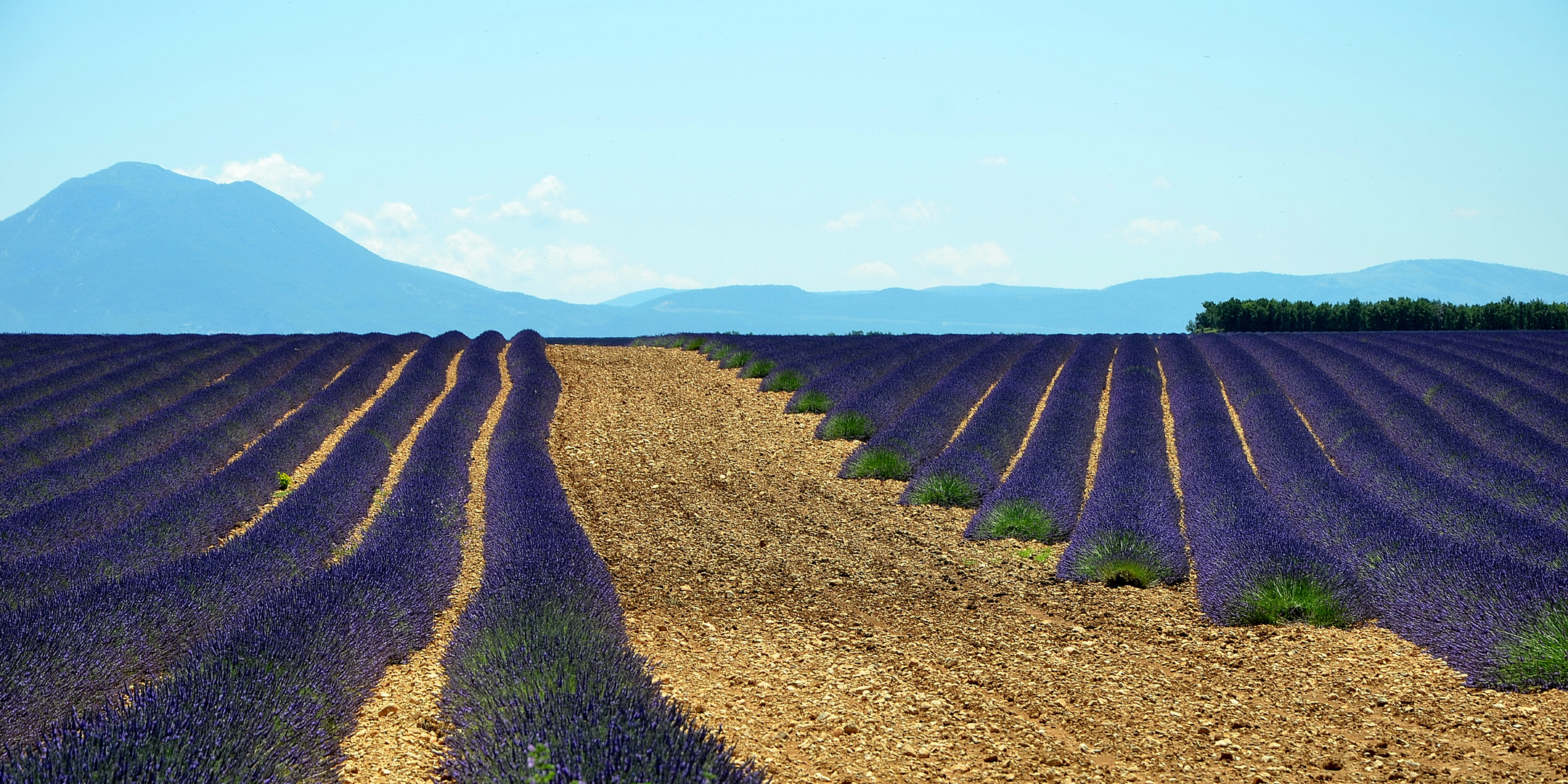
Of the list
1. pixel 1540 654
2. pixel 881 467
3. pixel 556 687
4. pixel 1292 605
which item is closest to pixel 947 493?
pixel 881 467

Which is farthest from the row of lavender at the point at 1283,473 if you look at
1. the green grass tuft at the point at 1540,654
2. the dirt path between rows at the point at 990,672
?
the dirt path between rows at the point at 990,672

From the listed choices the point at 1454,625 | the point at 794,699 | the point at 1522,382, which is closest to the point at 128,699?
the point at 794,699

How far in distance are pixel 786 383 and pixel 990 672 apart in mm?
9745

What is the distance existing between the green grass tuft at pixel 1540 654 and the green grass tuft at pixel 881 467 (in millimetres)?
5568

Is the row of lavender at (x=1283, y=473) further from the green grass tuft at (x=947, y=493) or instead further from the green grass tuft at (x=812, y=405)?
the green grass tuft at (x=812, y=405)

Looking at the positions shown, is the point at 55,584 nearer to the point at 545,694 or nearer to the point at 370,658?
the point at 370,658

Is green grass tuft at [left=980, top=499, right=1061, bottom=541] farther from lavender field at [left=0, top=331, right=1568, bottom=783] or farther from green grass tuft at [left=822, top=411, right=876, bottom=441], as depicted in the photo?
green grass tuft at [left=822, top=411, right=876, bottom=441]

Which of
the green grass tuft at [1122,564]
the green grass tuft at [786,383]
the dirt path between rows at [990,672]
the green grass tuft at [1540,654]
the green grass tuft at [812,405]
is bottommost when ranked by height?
the dirt path between rows at [990,672]

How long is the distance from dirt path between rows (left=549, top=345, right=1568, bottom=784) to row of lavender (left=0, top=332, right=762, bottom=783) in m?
0.54

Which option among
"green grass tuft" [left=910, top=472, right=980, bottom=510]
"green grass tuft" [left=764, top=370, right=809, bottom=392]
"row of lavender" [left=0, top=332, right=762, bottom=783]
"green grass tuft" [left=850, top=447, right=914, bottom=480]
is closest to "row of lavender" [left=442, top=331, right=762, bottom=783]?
"row of lavender" [left=0, top=332, right=762, bottom=783]

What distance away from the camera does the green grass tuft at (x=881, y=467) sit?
9266mm

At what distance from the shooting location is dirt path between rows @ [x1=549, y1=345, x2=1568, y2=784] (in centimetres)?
358

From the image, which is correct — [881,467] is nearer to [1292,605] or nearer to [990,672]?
[1292,605]

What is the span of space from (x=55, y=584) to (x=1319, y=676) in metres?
6.26
